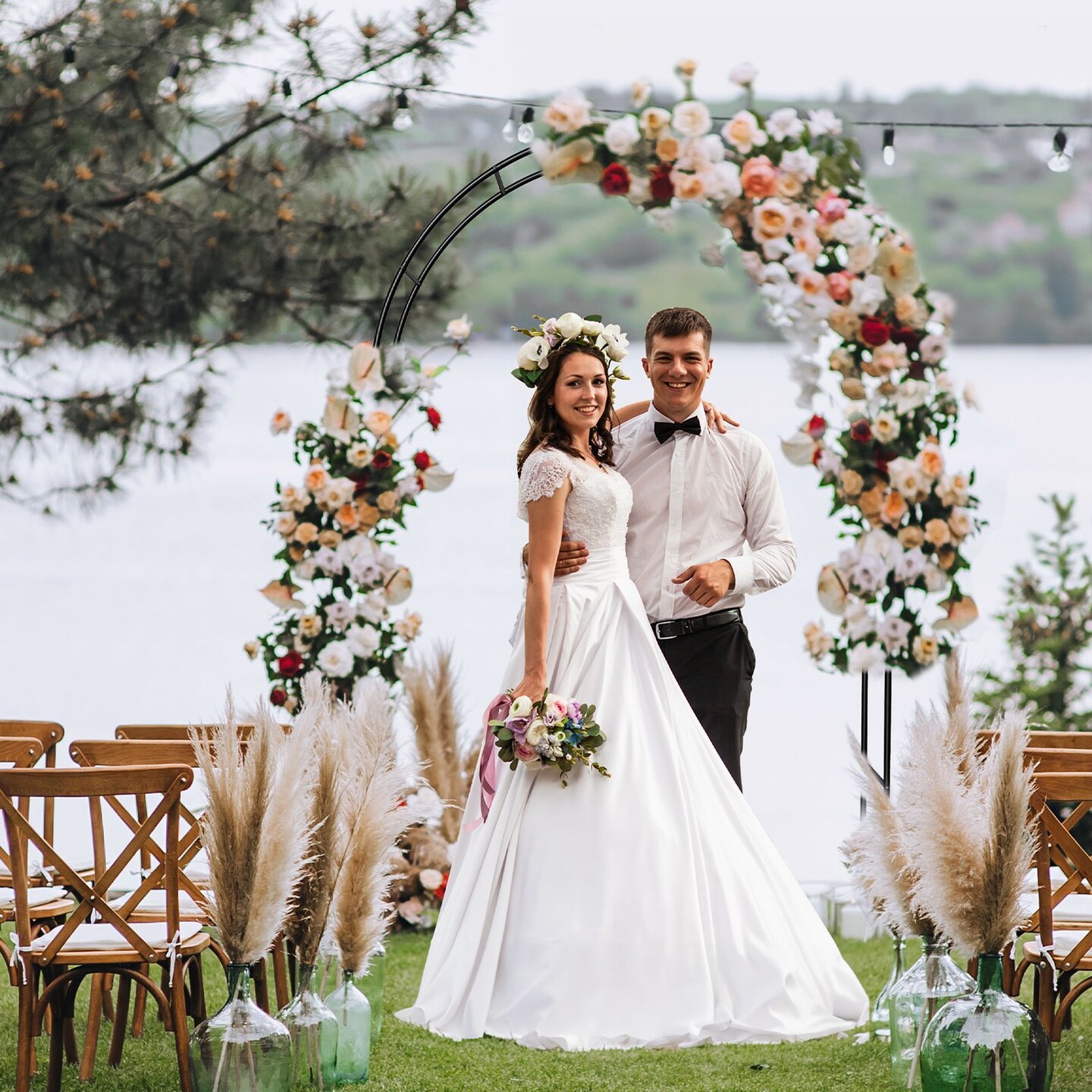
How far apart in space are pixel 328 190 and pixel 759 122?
3777 mm

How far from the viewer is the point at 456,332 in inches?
212

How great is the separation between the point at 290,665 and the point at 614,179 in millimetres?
2527

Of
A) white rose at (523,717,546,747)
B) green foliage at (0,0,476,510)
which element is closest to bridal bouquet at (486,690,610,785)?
white rose at (523,717,546,747)

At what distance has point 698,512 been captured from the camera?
4.25m

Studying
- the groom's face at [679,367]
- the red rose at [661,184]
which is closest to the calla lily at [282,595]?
the groom's face at [679,367]

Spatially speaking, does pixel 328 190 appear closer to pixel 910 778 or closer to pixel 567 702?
pixel 567 702

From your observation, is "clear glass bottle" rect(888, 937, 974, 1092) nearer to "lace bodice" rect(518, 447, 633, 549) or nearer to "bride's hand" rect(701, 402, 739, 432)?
"lace bodice" rect(518, 447, 633, 549)

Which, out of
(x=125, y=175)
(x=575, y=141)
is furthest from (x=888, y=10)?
(x=575, y=141)

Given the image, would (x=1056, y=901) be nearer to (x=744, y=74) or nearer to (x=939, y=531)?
(x=939, y=531)

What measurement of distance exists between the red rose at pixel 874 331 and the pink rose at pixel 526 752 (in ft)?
4.79

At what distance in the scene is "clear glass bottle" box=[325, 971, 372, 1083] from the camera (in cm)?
333

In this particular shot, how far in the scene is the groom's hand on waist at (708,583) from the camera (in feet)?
13.0

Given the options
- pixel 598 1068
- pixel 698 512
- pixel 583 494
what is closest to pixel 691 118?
pixel 583 494

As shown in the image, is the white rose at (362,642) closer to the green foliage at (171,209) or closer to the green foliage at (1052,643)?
the green foliage at (171,209)
